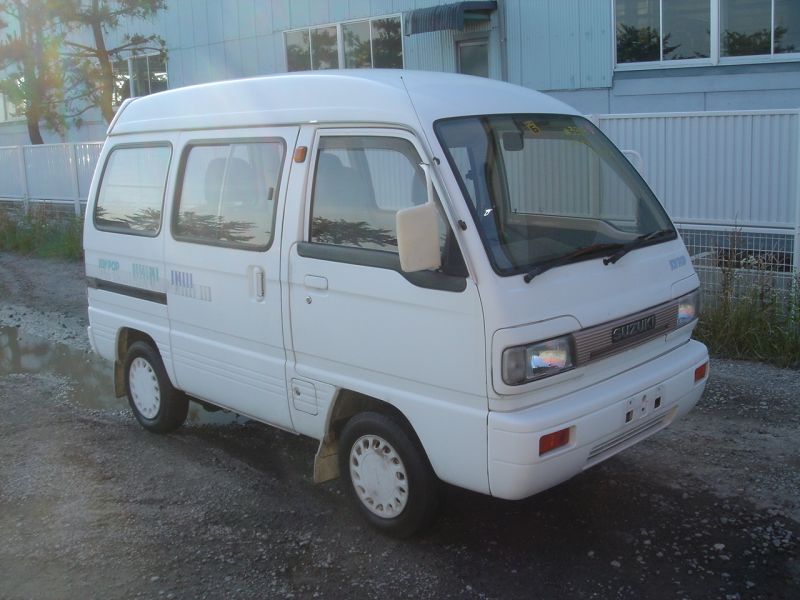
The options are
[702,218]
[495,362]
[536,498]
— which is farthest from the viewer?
[702,218]

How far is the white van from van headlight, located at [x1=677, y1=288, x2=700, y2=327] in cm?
1

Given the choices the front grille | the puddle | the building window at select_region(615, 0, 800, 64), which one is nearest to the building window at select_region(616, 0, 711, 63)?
the building window at select_region(615, 0, 800, 64)

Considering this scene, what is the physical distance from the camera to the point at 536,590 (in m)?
4.05

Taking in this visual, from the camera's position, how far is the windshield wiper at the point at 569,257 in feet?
13.0

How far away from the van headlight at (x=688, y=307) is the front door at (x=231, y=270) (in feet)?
6.80

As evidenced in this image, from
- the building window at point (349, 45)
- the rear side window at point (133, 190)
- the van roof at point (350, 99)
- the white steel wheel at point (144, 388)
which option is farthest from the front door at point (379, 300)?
the building window at point (349, 45)

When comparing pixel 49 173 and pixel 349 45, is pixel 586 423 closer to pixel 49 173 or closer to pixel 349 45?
pixel 349 45

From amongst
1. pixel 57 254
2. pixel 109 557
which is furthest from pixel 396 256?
pixel 57 254

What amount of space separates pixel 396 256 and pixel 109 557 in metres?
2.09

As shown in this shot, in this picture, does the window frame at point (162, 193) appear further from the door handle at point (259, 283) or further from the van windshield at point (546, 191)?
the van windshield at point (546, 191)

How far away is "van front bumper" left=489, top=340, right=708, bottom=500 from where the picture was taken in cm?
386

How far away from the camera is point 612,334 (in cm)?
418

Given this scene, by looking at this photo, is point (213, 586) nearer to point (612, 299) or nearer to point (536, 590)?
point (536, 590)

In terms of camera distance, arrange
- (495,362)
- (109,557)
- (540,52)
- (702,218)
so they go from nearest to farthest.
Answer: (495,362) → (109,557) → (702,218) → (540,52)
